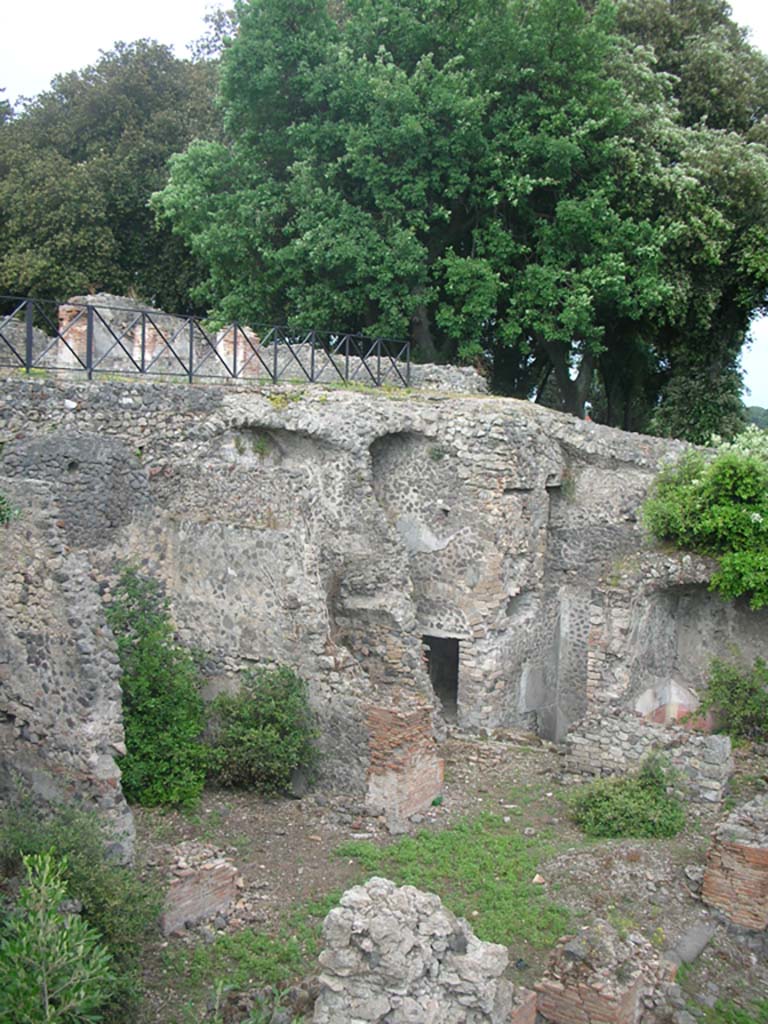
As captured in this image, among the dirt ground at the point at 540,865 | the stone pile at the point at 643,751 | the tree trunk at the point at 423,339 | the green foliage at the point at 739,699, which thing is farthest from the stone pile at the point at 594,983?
the tree trunk at the point at 423,339

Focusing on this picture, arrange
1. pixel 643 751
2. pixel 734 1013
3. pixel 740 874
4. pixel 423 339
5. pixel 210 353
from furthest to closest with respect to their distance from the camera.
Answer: pixel 423 339, pixel 210 353, pixel 643 751, pixel 740 874, pixel 734 1013

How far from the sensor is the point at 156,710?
1080 centimetres

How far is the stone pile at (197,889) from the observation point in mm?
8297

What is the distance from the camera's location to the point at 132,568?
1198 cm

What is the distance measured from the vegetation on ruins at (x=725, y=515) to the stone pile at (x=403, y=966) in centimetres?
808

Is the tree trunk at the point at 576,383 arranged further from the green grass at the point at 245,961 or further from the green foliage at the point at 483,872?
the green grass at the point at 245,961

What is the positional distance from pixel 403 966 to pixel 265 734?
514 cm

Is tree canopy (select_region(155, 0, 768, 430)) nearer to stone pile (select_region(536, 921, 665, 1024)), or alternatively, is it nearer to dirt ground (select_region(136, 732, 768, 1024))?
dirt ground (select_region(136, 732, 768, 1024))

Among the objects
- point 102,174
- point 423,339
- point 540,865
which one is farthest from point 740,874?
point 102,174

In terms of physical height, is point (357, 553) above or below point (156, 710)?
above

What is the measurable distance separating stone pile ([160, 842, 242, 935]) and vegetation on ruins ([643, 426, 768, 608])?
299 inches

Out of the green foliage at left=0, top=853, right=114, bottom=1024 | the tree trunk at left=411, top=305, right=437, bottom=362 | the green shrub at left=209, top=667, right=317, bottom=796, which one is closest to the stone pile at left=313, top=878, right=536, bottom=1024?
the green foliage at left=0, top=853, right=114, bottom=1024

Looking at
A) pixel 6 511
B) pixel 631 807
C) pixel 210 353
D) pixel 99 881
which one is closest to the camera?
pixel 99 881

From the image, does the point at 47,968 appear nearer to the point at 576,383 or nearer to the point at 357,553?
the point at 357,553
